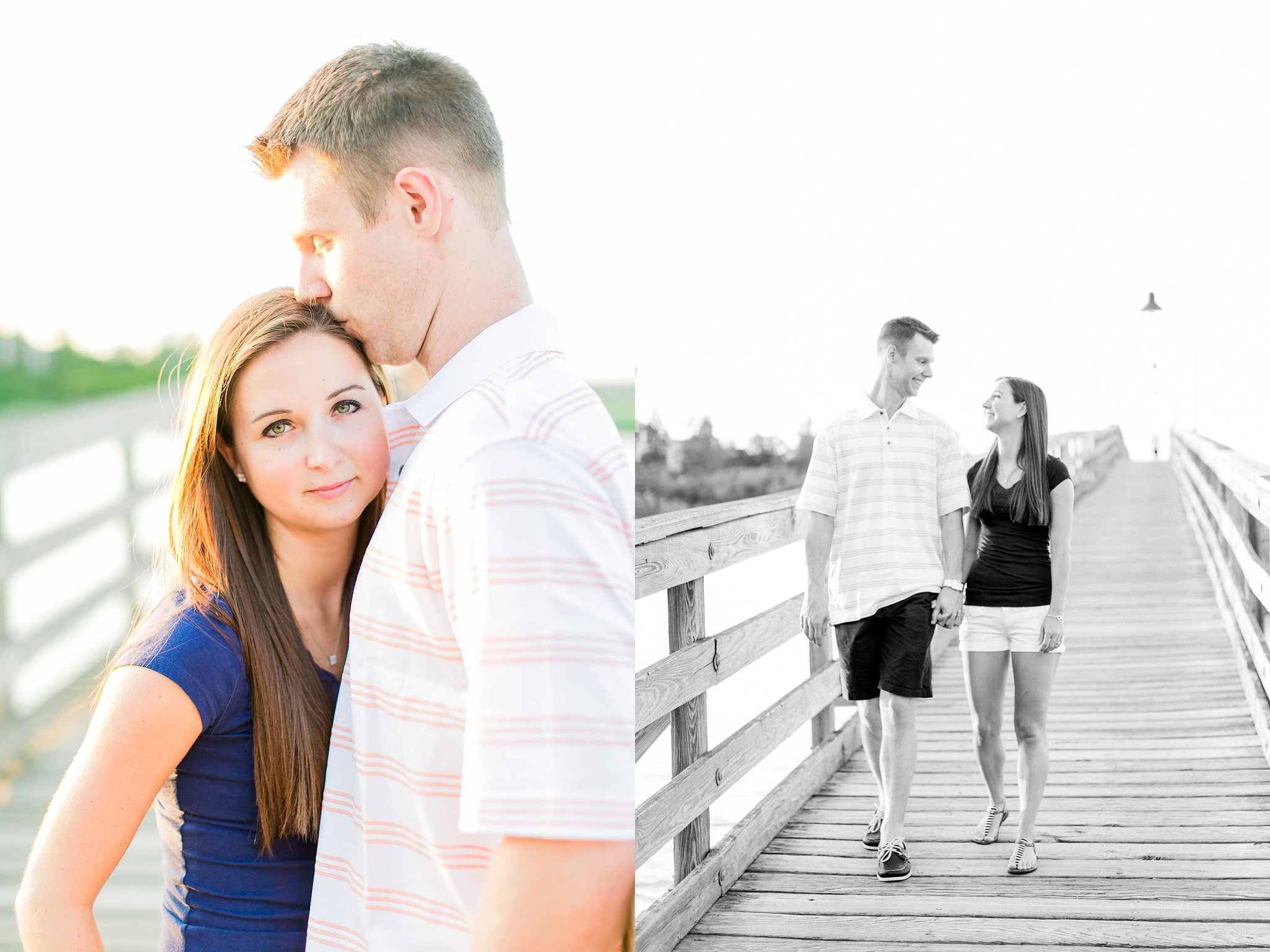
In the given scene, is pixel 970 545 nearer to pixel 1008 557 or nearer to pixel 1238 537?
pixel 1008 557

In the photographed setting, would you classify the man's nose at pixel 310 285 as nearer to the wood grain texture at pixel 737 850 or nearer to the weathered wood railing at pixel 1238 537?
the wood grain texture at pixel 737 850

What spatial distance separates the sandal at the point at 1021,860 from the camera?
73.8 inches

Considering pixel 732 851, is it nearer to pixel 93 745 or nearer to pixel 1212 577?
pixel 1212 577

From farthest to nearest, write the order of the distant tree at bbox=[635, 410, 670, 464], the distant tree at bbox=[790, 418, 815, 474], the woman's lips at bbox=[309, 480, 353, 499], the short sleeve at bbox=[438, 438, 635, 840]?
the distant tree at bbox=[635, 410, 670, 464] → the distant tree at bbox=[790, 418, 815, 474] → the woman's lips at bbox=[309, 480, 353, 499] → the short sleeve at bbox=[438, 438, 635, 840]

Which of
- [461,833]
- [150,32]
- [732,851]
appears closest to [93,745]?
[461,833]

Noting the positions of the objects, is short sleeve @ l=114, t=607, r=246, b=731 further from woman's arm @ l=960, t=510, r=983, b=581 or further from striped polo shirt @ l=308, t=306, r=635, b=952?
woman's arm @ l=960, t=510, r=983, b=581

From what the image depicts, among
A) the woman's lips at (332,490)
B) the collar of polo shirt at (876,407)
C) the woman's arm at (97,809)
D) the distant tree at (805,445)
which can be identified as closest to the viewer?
the woman's arm at (97,809)

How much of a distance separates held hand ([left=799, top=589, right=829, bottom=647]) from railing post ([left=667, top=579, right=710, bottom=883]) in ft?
0.76

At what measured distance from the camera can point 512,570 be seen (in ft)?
2.07

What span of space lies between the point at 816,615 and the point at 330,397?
137 centimetres

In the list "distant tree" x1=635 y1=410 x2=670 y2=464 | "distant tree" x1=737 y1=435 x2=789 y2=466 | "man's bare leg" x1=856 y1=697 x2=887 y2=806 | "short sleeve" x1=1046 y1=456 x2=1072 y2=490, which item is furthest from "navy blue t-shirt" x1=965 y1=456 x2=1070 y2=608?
"distant tree" x1=635 y1=410 x2=670 y2=464

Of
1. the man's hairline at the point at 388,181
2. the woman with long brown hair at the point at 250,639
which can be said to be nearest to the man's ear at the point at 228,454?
the woman with long brown hair at the point at 250,639

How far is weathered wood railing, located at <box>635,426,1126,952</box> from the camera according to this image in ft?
5.78

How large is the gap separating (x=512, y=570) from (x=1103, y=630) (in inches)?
65.1
